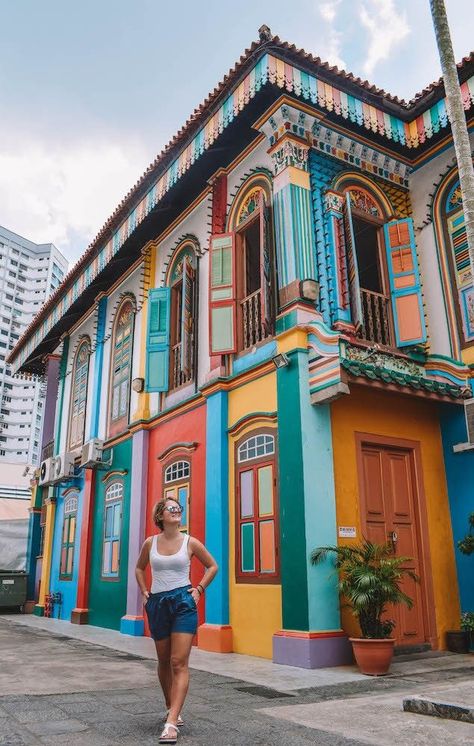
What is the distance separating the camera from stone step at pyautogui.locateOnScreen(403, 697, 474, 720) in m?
4.31

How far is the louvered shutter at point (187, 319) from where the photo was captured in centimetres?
1077

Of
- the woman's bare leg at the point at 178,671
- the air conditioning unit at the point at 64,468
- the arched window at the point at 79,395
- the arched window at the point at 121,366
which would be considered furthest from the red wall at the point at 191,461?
the woman's bare leg at the point at 178,671

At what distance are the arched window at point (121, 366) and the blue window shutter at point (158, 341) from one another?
1.66 meters

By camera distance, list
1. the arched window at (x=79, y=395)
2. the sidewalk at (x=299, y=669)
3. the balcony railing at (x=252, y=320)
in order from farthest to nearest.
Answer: the arched window at (x=79, y=395) < the balcony railing at (x=252, y=320) < the sidewalk at (x=299, y=669)

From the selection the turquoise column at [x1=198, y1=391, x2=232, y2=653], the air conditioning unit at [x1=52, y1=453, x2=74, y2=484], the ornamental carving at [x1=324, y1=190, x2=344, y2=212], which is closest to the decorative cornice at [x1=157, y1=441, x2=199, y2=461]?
the turquoise column at [x1=198, y1=391, x2=232, y2=653]

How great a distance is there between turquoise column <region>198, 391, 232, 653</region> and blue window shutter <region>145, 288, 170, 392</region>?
2149 millimetres

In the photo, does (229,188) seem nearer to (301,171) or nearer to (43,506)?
(301,171)

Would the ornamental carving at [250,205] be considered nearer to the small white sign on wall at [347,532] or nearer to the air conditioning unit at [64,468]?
the small white sign on wall at [347,532]

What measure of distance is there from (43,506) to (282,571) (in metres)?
12.3

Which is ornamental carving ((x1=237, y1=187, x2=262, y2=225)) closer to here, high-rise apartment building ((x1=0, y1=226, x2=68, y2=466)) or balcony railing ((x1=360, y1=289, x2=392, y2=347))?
balcony railing ((x1=360, y1=289, x2=392, y2=347))

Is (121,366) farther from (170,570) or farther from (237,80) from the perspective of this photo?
(170,570)

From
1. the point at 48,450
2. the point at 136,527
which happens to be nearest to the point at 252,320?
the point at 136,527

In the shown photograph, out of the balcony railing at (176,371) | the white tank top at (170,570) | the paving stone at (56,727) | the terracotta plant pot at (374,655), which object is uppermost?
the balcony railing at (176,371)

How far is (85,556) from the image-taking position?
13594 mm
